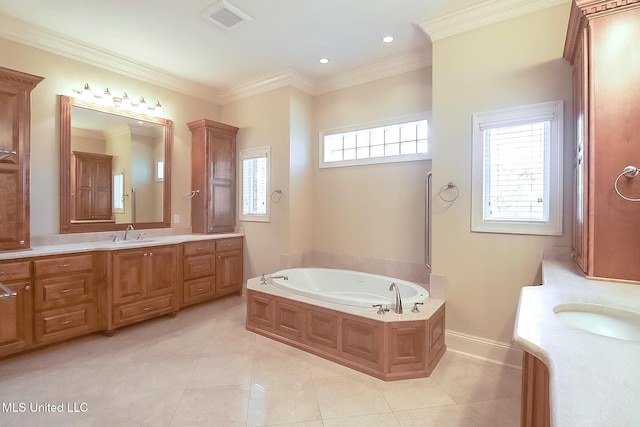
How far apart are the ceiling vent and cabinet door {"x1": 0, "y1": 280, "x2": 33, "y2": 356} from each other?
2740mm

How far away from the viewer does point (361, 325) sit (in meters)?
2.37

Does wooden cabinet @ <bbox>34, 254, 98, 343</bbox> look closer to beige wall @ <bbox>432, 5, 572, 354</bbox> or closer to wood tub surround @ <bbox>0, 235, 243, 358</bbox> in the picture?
wood tub surround @ <bbox>0, 235, 243, 358</bbox>

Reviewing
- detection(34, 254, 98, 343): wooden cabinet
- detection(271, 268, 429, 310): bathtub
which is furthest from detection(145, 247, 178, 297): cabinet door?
detection(271, 268, 429, 310): bathtub

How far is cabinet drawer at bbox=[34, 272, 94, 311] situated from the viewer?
8.37 feet

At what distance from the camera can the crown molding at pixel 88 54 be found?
110 inches

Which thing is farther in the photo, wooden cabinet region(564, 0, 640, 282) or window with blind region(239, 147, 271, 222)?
window with blind region(239, 147, 271, 222)

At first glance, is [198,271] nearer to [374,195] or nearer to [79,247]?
[79,247]

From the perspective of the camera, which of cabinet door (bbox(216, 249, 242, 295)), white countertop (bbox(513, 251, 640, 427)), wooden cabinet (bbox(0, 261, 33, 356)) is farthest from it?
cabinet door (bbox(216, 249, 242, 295))

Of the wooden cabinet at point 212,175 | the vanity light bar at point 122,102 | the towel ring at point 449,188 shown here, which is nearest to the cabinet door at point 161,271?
the wooden cabinet at point 212,175

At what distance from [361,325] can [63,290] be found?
263 centimetres

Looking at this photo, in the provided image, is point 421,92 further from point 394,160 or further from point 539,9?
point 539,9

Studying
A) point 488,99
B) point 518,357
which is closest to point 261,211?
point 488,99

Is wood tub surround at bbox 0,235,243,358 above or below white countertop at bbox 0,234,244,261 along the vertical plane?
below

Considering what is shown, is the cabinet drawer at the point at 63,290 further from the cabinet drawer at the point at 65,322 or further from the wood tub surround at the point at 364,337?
the wood tub surround at the point at 364,337
